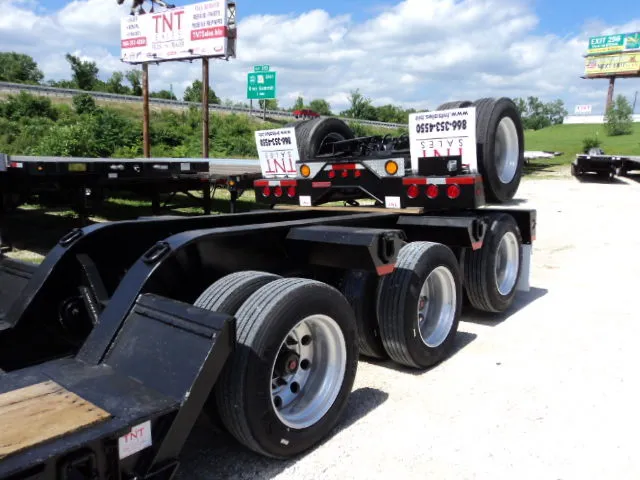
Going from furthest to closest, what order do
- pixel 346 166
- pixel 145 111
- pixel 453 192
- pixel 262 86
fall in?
pixel 262 86 → pixel 145 111 → pixel 346 166 → pixel 453 192

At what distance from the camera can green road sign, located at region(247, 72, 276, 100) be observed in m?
40.9

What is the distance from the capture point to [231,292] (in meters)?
2.83

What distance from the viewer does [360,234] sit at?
11.0 ft

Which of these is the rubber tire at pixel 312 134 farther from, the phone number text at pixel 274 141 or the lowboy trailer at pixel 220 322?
the lowboy trailer at pixel 220 322

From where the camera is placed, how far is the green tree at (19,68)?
71.0 m

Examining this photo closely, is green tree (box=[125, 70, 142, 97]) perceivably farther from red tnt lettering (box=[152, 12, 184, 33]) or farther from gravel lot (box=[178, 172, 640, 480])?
gravel lot (box=[178, 172, 640, 480])

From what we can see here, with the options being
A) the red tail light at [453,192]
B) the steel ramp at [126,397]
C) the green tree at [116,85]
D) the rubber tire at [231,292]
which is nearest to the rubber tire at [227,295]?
the rubber tire at [231,292]

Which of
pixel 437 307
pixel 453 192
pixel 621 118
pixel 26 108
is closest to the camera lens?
pixel 437 307

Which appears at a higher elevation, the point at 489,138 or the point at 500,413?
the point at 489,138

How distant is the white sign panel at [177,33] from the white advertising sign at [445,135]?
719 inches

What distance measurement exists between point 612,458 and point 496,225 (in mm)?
2679

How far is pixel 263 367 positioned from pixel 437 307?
2.14 m

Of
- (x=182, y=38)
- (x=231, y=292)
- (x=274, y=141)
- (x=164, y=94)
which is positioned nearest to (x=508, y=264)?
(x=274, y=141)

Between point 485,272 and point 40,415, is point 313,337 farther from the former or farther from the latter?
point 485,272
